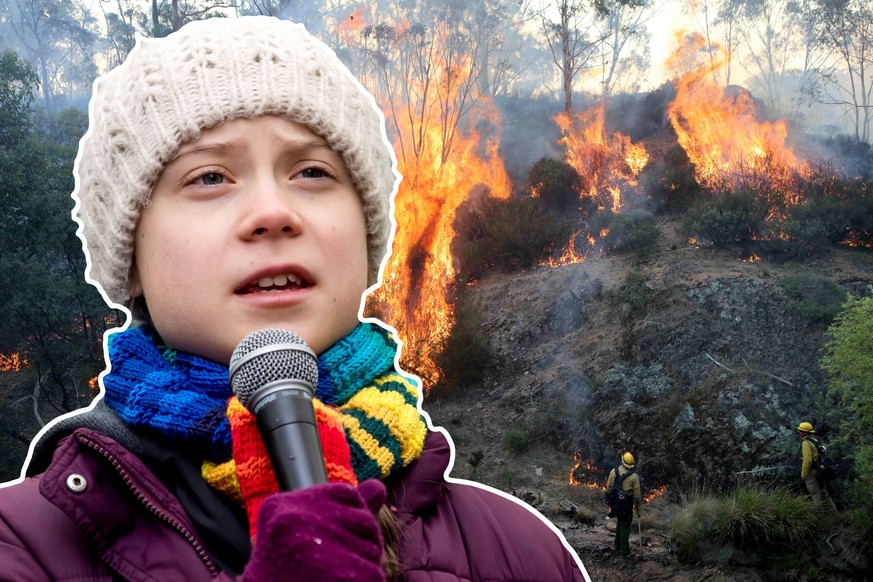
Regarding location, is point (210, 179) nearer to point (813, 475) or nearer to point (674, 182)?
point (813, 475)

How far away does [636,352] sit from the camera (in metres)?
Answer: 8.16

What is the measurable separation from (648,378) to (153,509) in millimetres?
7426

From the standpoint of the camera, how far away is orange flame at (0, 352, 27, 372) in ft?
26.7

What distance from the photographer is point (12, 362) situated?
817 cm

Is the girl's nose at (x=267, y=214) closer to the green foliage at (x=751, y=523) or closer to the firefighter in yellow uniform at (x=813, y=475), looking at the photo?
the green foliage at (x=751, y=523)

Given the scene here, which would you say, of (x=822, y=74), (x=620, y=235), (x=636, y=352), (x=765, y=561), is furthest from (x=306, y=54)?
(x=822, y=74)

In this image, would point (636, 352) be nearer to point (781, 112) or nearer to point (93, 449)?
point (781, 112)

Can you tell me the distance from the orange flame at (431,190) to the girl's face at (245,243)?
793 cm

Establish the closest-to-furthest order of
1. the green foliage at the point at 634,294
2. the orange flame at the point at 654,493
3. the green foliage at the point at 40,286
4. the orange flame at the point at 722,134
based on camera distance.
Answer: the orange flame at the point at 654,493
the green foliage at the point at 40,286
the green foliage at the point at 634,294
the orange flame at the point at 722,134

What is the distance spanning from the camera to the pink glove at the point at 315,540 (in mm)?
708

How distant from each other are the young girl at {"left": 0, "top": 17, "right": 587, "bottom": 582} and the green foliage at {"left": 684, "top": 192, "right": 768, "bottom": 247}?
7764 mm

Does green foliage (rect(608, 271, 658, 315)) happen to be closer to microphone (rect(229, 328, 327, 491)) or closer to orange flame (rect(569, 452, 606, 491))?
orange flame (rect(569, 452, 606, 491))

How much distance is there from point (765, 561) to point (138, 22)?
417 inches

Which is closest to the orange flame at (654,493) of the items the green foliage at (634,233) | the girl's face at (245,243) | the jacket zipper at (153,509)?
the green foliage at (634,233)
